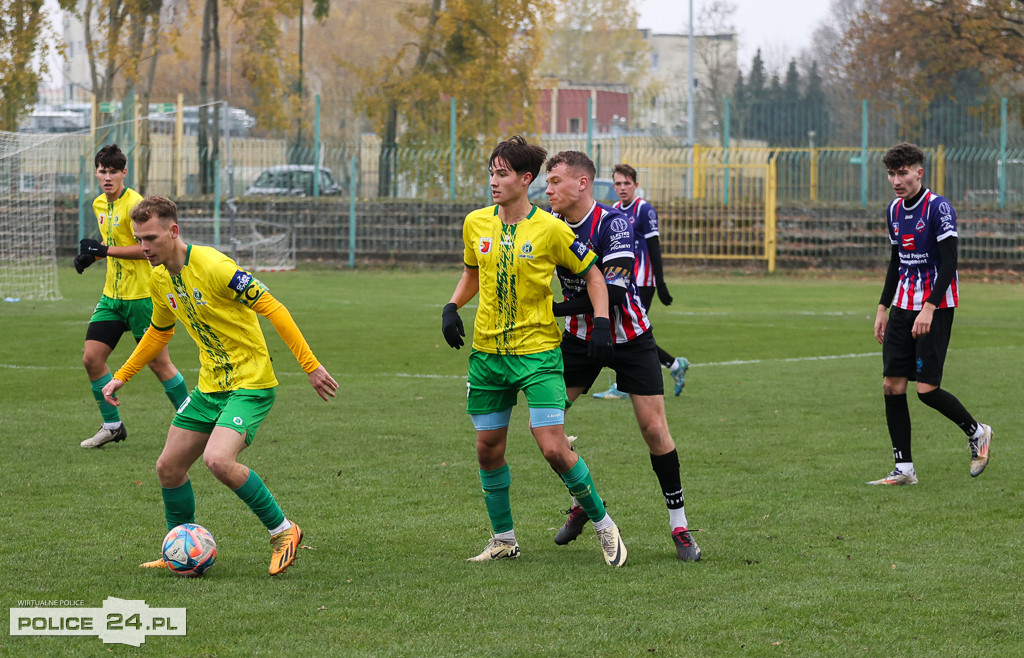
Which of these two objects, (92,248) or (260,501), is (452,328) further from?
(92,248)

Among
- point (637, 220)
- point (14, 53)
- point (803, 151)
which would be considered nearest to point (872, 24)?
point (803, 151)

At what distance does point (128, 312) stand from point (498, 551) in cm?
435

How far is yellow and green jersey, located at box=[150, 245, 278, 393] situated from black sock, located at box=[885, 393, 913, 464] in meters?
4.18

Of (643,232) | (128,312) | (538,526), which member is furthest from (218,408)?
(643,232)

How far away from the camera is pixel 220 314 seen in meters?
5.64

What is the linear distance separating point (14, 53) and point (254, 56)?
23.1ft

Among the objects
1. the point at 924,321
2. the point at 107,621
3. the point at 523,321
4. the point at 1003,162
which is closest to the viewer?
the point at 107,621

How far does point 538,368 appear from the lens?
5.70 m

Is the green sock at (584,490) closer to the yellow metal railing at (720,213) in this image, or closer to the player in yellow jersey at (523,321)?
the player in yellow jersey at (523,321)

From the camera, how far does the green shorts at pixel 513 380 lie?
18.7 ft

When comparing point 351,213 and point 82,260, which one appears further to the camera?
point 351,213

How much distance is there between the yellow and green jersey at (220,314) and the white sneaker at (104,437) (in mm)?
3378

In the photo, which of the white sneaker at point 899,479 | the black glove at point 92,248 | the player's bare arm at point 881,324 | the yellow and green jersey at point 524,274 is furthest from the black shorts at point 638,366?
the black glove at point 92,248

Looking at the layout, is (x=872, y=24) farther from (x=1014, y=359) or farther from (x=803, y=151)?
(x=1014, y=359)
